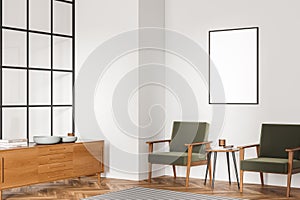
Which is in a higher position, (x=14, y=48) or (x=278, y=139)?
(x=14, y=48)

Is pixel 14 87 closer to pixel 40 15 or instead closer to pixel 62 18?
pixel 40 15

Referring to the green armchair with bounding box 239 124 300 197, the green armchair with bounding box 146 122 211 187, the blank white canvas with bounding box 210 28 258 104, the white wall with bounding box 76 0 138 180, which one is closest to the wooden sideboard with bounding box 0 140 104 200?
the white wall with bounding box 76 0 138 180

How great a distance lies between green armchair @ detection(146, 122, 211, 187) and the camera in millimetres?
7109

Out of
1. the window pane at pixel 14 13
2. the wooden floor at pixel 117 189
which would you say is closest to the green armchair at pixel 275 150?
the wooden floor at pixel 117 189

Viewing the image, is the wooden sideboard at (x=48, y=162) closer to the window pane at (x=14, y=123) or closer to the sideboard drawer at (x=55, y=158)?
the sideboard drawer at (x=55, y=158)

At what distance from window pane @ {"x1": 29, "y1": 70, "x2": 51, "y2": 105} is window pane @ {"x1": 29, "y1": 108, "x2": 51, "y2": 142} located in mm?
115

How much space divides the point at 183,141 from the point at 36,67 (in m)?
2.31

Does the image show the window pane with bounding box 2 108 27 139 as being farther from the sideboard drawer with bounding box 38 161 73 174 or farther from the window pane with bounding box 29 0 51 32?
the window pane with bounding box 29 0 51 32

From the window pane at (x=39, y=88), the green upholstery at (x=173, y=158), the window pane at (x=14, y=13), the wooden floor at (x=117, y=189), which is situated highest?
the window pane at (x=14, y=13)

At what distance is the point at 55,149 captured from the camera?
22.4 ft

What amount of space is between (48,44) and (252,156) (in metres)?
3.30

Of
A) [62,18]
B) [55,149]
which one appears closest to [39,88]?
[62,18]

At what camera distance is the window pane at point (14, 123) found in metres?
7.21

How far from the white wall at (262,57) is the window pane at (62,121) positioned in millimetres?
1861
